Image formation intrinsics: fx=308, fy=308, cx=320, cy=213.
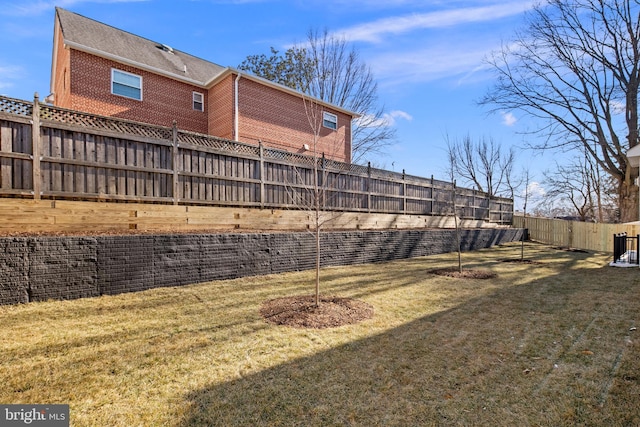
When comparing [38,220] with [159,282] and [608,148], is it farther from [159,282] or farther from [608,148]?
[608,148]

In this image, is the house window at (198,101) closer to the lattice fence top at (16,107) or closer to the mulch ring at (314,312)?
the lattice fence top at (16,107)

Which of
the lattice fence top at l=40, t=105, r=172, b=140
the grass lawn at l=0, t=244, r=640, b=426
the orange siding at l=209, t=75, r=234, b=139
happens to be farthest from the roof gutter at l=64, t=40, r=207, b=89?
the grass lawn at l=0, t=244, r=640, b=426

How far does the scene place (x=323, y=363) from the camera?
2.96m

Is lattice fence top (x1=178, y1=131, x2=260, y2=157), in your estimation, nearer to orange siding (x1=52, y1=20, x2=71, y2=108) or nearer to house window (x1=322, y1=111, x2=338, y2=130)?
orange siding (x1=52, y1=20, x2=71, y2=108)

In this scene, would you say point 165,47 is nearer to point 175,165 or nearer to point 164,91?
point 164,91

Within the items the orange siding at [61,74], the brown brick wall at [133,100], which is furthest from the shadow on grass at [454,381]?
the orange siding at [61,74]

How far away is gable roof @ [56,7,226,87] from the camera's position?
1084cm

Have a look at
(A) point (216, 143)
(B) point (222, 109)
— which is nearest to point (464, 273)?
(A) point (216, 143)

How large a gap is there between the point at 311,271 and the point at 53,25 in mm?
15481

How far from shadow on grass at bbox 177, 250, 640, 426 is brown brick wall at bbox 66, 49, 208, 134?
39.3 feet

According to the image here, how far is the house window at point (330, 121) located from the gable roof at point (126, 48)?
5.34 metres

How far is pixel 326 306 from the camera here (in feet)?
15.4

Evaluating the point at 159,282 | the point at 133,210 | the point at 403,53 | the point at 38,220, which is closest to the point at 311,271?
the point at 159,282

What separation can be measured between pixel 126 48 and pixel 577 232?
2294cm
